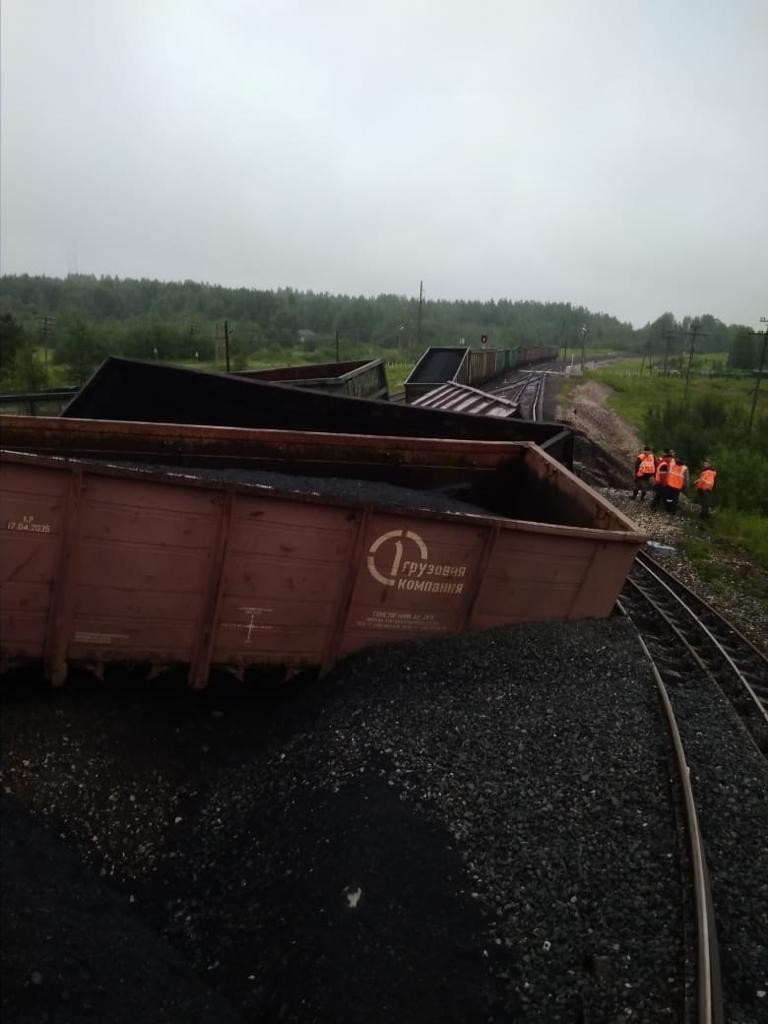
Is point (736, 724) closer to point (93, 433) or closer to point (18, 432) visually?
point (93, 433)

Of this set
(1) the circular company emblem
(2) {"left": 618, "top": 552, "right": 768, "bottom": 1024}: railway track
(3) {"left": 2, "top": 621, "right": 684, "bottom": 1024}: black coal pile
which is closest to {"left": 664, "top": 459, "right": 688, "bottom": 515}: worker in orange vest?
(2) {"left": 618, "top": 552, "right": 768, "bottom": 1024}: railway track

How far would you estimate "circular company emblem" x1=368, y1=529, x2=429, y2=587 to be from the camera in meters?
5.32

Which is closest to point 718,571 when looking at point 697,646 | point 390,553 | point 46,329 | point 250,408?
point 697,646

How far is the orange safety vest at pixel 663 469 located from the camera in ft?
47.5

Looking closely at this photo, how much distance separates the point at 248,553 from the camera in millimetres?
4973

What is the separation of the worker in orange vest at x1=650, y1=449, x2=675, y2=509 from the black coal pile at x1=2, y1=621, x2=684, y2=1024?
10106 millimetres

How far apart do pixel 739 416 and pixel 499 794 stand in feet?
93.3

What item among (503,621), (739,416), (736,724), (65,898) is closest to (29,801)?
(65,898)

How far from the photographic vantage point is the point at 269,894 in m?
3.85

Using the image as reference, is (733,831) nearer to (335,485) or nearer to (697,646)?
(697,646)

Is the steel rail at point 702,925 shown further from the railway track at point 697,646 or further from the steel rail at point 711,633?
the steel rail at point 711,633

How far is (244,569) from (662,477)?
12.4 metres

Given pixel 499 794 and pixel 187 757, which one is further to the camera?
pixel 187 757

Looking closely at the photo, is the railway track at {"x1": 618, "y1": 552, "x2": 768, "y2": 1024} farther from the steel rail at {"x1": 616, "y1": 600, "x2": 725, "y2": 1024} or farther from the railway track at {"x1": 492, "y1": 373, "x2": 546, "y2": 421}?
the railway track at {"x1": 492, "y1": 373, "x2": 546, "y2": 421}
